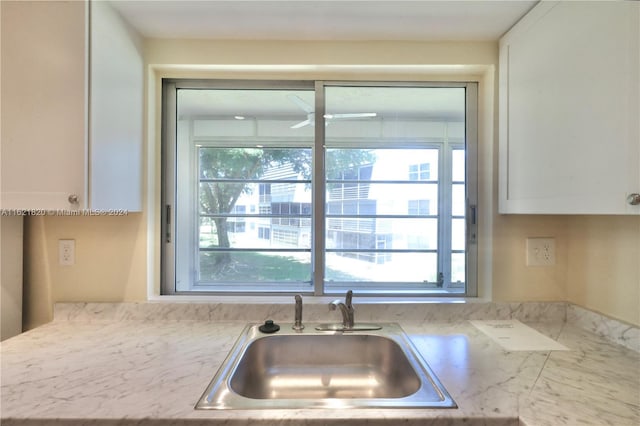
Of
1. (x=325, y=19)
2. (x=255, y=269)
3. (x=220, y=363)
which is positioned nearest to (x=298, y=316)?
(x=220, y=363)

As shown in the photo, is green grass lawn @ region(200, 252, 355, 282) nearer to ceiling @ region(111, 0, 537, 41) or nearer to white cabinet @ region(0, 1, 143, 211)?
white cabinet @ region(0, 1, 143, 211)

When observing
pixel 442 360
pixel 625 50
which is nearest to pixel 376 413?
pixel 442 360

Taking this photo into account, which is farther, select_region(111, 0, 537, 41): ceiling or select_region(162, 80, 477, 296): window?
select_region(162, 80, 477, 296): window

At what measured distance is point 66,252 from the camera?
1388mm

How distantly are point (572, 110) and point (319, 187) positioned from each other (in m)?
1.02

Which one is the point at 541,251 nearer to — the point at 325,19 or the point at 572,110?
the point at 572,110

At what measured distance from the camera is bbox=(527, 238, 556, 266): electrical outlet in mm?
1428

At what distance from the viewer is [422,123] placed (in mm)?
1868

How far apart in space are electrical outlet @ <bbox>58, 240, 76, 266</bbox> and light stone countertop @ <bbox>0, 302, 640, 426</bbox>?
206 millimetres

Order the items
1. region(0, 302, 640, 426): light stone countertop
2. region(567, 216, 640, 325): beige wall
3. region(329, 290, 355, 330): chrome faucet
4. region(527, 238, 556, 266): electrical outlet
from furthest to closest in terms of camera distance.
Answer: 1. region(527, 238, 556, 266): electrical outlet
2. region(329, 290, 355, 330): chrome faucet
3. region(567, 216, 640, 325): beige wall
4. region(0, 302, 640, 426): light stone countertop

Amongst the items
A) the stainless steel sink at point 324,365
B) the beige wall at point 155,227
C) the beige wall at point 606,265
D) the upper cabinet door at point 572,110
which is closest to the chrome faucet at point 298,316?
the stainless steel sink at point 324,365

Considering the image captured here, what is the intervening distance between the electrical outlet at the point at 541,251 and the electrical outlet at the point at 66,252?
2.18m

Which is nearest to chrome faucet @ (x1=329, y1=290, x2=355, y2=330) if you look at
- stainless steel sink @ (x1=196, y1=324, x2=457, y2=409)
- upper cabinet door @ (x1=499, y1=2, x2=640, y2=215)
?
stainless steel sink @ (x1=196, y1=324, x2=457, y2=409)

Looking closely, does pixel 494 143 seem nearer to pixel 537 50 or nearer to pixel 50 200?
pixel 537 50
